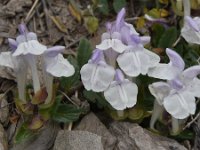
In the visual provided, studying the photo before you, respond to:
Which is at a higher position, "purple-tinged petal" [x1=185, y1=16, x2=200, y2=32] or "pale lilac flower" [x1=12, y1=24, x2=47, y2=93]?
"pale lilac flower" [x1=12, y1=24, x2=47, y2=93]

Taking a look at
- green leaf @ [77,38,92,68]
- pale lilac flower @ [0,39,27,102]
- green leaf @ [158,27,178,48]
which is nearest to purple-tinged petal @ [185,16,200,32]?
green leaf @ [158,27,178,48]

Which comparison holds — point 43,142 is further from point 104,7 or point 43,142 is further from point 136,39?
point 104,7

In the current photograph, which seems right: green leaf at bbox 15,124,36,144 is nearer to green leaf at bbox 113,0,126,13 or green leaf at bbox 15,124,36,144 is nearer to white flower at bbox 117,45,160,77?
white flower at bbox 117,45,160,77

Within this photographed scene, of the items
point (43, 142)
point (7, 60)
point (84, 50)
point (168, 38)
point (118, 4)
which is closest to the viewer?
point (7, 60)

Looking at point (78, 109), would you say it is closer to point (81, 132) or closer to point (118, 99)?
point (81, 132)

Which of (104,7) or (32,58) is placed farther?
(104,7)

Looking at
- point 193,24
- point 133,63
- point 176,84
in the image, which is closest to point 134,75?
point 133,63

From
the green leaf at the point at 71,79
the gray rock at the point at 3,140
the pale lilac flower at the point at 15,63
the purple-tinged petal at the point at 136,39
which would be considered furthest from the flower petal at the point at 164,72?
the gray rock at the point at 3,140
